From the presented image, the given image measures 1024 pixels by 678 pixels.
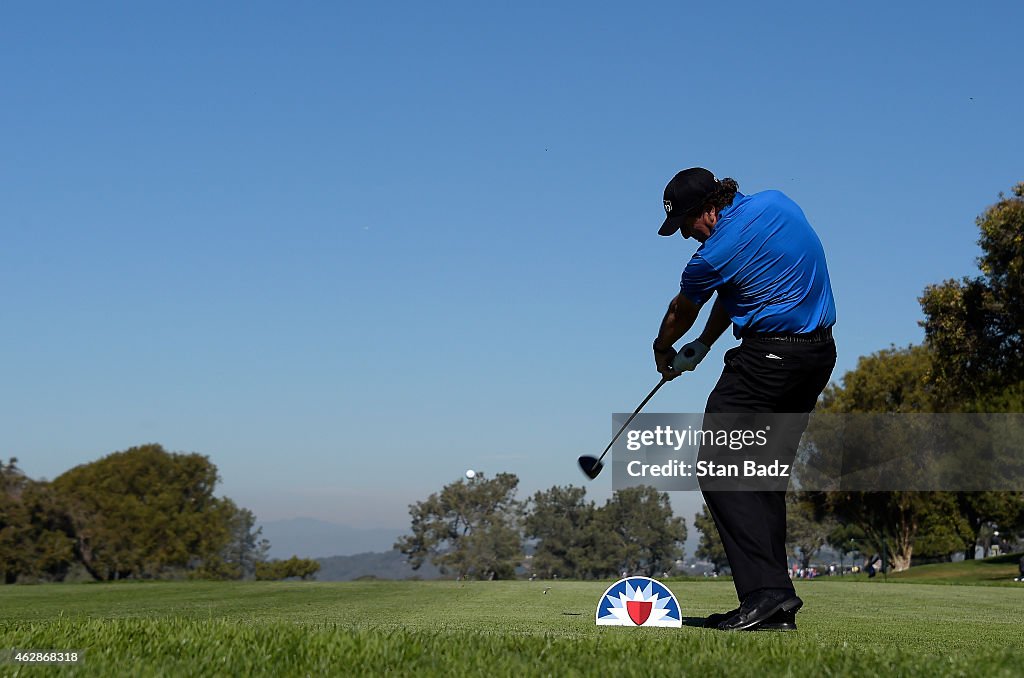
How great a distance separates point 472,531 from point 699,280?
10214cm

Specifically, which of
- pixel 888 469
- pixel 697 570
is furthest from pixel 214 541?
pixel 697 570

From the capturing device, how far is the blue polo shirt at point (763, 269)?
227 inches

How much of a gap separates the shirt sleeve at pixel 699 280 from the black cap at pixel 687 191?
313 mm

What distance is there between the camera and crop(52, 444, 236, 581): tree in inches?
2744

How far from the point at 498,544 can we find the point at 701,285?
99346 millimetres

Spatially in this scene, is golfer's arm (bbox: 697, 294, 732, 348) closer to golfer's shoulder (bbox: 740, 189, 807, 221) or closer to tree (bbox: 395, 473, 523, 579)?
golfer's shoulder (bbox: 740, 189, 807, 221)

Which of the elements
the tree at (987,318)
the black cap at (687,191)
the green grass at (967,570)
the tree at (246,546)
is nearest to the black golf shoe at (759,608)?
the black cap at (687,191)

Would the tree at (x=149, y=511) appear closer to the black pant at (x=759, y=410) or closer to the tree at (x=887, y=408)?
the tree at (x=887, y=408)

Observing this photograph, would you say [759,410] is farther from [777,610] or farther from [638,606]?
[638,606]

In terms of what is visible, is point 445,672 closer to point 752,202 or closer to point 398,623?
point 398,623

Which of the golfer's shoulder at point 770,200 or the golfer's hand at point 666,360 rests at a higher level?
the golfer's shoulder at point 770,200

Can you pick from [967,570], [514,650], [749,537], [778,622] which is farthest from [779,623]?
[967,570]

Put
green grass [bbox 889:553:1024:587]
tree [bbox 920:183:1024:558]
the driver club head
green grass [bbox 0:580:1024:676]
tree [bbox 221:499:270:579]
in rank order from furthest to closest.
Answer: tree [bbox 221:499:270:579], green grass [bbox 889:553:1024:587], tree [bbox 920:183:1024:558], the driver club head, green grass [bbox 0:580:1024:676]

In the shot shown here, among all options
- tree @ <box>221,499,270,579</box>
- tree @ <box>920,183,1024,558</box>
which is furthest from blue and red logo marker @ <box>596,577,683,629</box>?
tree @ <box>221,499,270,579</box>
